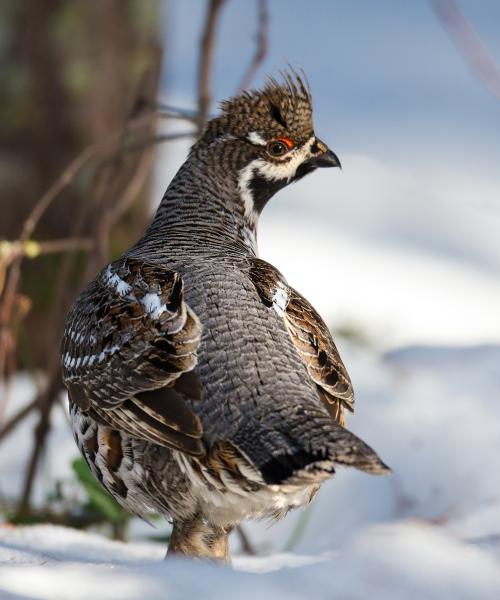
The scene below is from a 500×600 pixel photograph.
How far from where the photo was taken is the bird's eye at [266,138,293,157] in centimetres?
397

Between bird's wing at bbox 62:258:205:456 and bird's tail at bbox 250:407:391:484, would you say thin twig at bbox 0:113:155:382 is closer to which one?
bird's wing at bbox 62:258:205:456

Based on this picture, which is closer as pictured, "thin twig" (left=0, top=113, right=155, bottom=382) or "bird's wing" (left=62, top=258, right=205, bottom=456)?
"bird's wing" (left=62, top=258, right=205, bottom=456)

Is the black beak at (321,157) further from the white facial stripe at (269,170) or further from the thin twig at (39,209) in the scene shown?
the thin twig at (39,209)

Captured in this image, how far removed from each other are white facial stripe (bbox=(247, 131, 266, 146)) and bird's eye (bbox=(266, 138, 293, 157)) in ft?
0.09

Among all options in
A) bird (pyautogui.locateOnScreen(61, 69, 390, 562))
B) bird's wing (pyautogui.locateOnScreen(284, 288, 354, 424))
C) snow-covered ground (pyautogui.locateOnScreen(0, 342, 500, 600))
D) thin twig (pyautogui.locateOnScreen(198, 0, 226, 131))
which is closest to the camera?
snow-covered ground (pyautogui.locateOnScreen(0, 342, 500, 600))

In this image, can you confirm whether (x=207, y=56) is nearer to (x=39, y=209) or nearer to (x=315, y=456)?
(x=39, y=209)

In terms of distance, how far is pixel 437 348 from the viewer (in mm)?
6730

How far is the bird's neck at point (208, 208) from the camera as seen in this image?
3918mm

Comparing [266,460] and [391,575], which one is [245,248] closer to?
[266,460]

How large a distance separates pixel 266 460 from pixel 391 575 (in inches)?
18.1

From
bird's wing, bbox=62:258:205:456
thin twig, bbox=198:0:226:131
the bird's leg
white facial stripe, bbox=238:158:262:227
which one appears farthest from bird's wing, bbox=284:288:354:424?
thin twig, bbox=198:0:226:131

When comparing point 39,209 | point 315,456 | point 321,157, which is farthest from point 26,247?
point 315,456

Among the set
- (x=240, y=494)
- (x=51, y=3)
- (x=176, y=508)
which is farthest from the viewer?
(x=51, y=3)

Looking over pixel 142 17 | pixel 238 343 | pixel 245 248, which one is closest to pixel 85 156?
pixel 245 248
